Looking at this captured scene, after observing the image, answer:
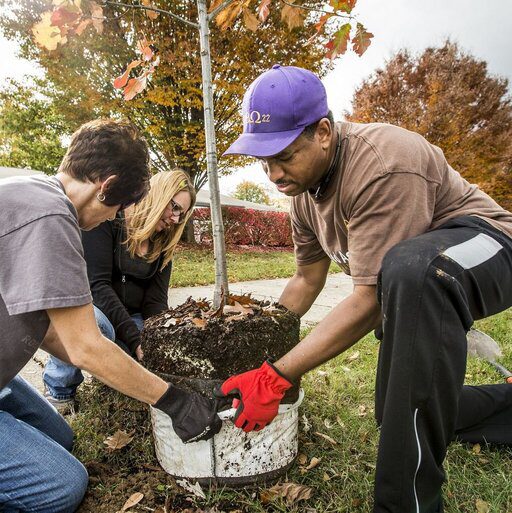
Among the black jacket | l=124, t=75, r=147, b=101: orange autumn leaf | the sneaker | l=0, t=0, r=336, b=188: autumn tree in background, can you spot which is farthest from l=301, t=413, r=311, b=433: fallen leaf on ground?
l=0, t=0, r=336, b=188: autumn tree in background

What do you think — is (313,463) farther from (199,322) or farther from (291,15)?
(291,15)

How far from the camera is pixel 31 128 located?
1806cm

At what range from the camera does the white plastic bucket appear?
167cm

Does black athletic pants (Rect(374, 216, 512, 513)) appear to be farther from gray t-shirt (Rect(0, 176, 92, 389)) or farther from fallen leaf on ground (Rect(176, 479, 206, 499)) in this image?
gray t-shirt (Rect(0, 176, 92, 389))

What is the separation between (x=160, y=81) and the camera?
1044 cm

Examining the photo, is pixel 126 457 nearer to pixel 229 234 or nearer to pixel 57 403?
pixel 57 403

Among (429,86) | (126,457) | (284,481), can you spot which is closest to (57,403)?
(126,457)

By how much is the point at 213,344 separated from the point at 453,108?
14969 millimetres

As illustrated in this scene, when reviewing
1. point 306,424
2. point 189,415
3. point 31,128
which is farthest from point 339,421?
point 31,128

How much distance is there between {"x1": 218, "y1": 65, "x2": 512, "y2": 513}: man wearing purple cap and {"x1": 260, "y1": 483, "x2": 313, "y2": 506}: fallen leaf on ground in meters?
0.32

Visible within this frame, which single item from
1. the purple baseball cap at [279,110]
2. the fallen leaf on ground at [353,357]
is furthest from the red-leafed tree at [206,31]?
the fallen leaf on ground at [353,357]

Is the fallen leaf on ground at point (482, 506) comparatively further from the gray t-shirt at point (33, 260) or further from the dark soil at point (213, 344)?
the gray t-shirt at point (33, 260)

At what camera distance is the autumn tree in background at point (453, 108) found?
13922 millimetres

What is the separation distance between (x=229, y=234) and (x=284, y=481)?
47.9 ft
